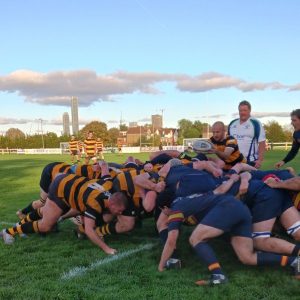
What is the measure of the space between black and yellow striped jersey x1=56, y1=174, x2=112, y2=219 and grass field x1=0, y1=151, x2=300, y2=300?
605mm

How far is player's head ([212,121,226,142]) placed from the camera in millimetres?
6551

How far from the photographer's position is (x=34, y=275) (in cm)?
471

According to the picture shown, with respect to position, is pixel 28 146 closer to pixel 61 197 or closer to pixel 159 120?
pixel 159 120

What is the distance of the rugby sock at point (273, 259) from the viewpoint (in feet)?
14.3

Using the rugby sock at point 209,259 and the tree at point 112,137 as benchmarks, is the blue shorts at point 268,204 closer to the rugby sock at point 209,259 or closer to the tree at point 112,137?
the rugby sock at point 209,259

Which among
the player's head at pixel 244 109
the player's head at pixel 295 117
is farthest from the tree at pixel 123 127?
the player's head at pixel 295 117

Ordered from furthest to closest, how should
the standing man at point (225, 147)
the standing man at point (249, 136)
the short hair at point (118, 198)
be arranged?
the standing man at point (249, 136) → the standing man at point (225, 147) → the short hair at point (118, 198)

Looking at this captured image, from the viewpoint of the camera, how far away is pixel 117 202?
207 inches

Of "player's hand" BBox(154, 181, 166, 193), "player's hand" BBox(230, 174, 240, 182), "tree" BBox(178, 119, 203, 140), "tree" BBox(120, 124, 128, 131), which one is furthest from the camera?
"tree" BBox(120, 124, 128, 131)

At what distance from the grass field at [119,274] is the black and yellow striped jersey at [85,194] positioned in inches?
23.8

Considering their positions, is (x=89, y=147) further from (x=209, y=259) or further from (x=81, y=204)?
(x=209, y=259)

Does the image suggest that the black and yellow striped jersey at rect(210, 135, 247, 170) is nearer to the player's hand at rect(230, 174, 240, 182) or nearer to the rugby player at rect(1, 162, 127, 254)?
the player's hand at rect(230, 174, 240, 182)

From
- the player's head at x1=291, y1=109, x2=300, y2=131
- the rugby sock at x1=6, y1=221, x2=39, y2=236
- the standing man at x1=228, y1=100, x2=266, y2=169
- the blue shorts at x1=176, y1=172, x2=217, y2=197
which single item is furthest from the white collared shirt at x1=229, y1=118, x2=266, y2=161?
the rugby sock at x1=6, y1=221, x2=39, y2=236

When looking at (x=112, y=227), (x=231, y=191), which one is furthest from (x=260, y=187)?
(x=112, y=227)
